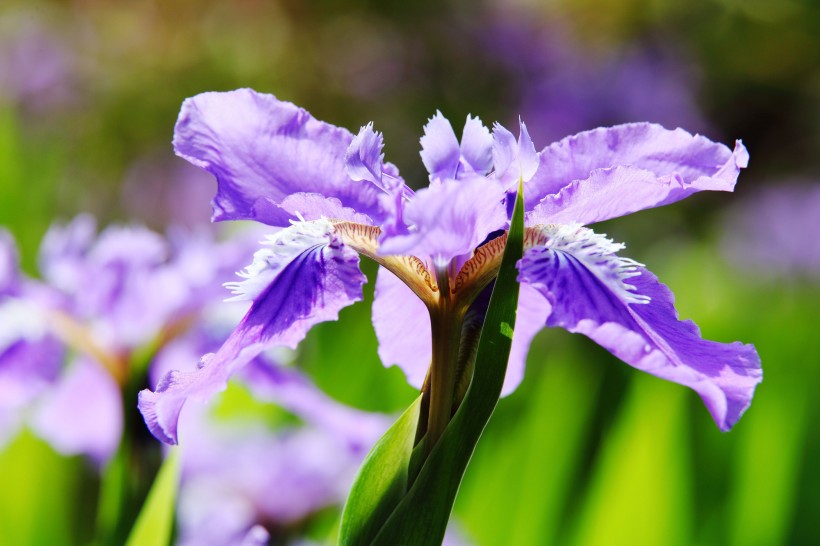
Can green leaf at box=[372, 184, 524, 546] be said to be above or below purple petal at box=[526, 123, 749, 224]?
below

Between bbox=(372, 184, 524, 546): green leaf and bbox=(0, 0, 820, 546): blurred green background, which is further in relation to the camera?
bbox=(0, 0, 820, 546): blurred green background

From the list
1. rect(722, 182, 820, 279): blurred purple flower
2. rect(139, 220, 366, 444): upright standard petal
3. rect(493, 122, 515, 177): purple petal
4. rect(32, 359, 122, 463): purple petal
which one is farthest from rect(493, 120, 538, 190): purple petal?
rect(722, 182, 820, 279): blurred purple flower

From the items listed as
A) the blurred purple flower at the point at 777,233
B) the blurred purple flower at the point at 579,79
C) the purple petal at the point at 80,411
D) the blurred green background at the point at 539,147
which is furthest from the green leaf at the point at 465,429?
the blurred purple flower at the point at 777,233

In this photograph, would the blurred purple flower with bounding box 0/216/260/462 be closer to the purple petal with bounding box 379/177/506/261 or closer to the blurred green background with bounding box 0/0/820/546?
the blurred green background with bounding box 0/0/820/546

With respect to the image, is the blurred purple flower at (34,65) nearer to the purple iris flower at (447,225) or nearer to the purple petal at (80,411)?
the purple petal at (80,411)

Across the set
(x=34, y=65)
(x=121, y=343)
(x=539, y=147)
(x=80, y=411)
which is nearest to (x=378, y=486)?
(x=121, y=343)

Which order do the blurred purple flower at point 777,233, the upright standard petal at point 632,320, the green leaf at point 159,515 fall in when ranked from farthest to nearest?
1. the blurred purple flower at point 777,233
2. the green leaf at point 159,515
3. the upright standard petal at point 632,320

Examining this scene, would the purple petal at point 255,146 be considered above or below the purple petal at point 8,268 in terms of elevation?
above

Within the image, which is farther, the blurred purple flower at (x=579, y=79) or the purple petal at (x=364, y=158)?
the blurred purple flower at (x=579, y=79)
